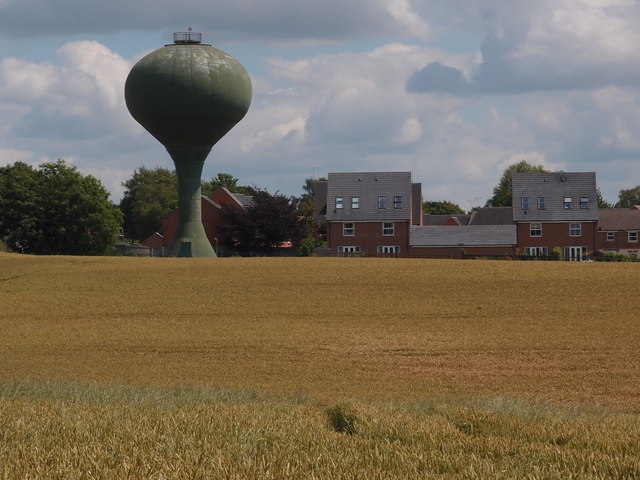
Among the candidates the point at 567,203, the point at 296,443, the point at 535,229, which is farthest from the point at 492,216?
the point at 296,443

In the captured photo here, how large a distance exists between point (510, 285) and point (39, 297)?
60.4ft

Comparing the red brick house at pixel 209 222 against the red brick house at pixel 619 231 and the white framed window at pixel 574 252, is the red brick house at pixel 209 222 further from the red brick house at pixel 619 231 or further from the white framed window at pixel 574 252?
the red brick house at pixel 619 231

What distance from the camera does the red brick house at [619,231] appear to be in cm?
9319

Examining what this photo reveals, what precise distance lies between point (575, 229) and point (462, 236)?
30.1 feet

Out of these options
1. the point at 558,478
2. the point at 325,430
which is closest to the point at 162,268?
the point at 325,430

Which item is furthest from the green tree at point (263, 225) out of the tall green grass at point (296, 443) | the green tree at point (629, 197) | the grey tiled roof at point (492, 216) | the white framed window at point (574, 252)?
the green tree at point (629, 197)

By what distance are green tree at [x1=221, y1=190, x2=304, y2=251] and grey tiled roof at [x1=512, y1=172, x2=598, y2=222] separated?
18279 mm

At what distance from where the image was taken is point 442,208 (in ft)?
470

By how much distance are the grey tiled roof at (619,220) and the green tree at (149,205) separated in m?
47.9

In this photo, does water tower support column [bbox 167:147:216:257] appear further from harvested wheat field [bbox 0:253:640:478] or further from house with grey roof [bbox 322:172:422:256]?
house with grey roof [bbox 322:172:422:256]

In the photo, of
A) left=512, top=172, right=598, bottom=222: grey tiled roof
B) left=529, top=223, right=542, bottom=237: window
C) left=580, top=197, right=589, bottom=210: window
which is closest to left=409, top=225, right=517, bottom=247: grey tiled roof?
left=529, top=223, right=542, bottom=237: window

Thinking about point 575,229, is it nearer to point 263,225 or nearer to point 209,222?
point 263,225

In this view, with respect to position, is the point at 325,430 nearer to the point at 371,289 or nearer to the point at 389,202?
the point at 371,289

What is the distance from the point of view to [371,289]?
124ft
